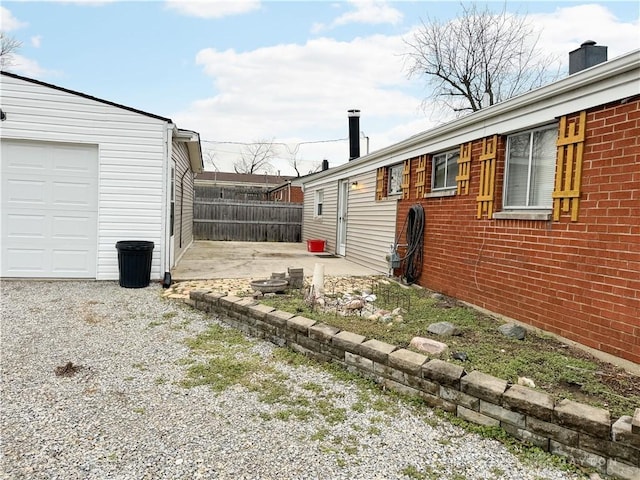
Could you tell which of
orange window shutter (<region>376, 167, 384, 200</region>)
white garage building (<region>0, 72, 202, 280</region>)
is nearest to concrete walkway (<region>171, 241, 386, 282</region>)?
white garage building (<region>0, 72, 202, 280</region>)

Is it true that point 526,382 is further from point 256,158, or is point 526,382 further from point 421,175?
point 256,158

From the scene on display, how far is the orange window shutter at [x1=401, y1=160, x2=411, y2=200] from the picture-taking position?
7578 millimetres

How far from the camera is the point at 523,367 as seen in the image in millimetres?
3111

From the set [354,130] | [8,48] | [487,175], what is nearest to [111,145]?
[487,175]

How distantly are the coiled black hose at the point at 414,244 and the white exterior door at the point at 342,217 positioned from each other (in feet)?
13.7

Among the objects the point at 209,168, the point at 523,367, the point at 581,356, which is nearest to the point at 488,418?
the point at 523,367

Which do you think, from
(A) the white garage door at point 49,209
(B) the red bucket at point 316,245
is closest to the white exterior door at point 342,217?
(B) the red bucket at point 316,245

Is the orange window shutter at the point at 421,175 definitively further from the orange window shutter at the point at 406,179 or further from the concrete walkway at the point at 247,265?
the concrete walkway at the point at 247,265

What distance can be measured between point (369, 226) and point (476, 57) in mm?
12998

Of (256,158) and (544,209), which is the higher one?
(256,158)

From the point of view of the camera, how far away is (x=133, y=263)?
641cm

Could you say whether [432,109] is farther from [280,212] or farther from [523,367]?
[523,367]

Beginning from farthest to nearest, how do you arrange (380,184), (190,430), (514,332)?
(380,184) < (514,332) < (190,430)

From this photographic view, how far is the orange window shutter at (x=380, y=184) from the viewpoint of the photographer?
8820mm
